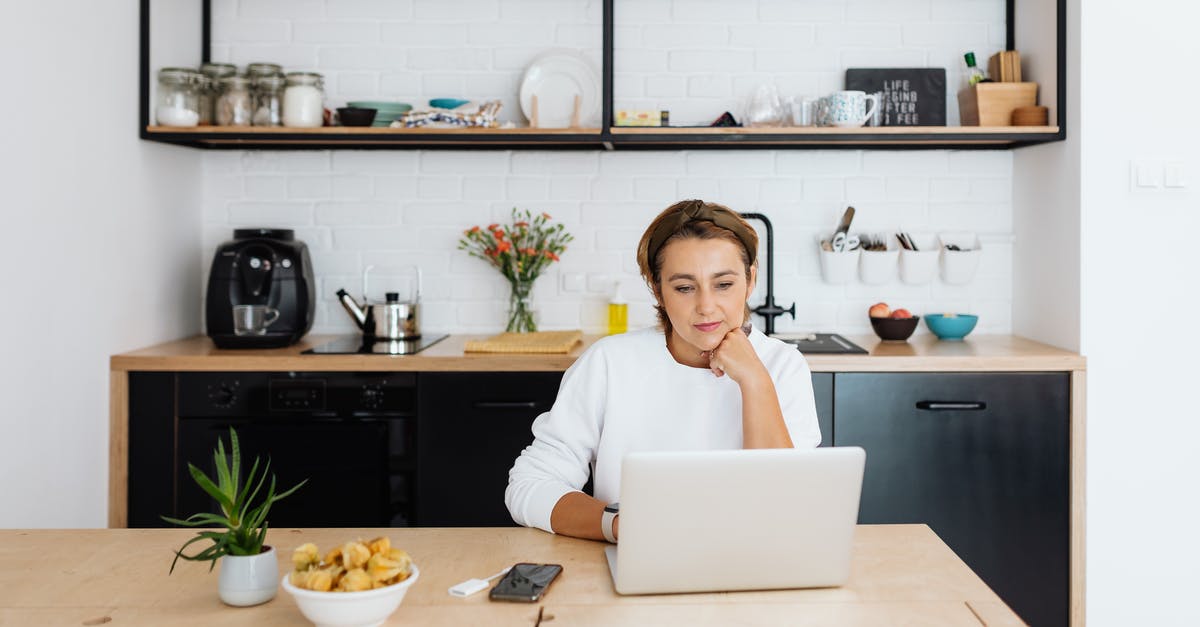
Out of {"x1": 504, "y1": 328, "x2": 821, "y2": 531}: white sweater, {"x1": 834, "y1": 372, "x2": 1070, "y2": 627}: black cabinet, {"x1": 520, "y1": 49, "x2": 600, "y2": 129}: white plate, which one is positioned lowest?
{"x1": 834, "y1": 372, "x2": 1070, "y2": 627}: black cabinet

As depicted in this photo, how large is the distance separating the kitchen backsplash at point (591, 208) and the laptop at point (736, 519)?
2.16 meters

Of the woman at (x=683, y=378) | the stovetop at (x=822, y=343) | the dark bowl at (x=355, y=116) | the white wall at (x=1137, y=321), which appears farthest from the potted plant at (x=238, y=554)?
the white wall at (x=1137, y=321)

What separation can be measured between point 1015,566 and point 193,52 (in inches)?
118

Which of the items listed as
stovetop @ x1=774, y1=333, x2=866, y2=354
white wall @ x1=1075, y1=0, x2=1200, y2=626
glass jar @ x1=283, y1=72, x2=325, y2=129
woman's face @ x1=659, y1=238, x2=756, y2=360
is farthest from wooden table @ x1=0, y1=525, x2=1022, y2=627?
glass jar @ x1=283, y1=72, x2=325, y2=129

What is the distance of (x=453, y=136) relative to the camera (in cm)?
314

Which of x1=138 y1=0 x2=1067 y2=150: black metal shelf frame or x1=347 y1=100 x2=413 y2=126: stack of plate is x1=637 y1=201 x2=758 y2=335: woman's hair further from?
x1=347 y1=100 x2=413 y2=126: stack of plate

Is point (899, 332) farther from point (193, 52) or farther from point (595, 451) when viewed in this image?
point (193, 52)

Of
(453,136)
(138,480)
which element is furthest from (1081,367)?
(138,480)

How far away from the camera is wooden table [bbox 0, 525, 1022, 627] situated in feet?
4.24

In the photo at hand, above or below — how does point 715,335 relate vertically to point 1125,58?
below

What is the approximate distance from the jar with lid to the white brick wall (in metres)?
0.26

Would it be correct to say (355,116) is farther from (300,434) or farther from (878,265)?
(878,265)

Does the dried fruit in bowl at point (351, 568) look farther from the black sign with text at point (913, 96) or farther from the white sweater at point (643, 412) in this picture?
the black sign with text at point (913, 96)

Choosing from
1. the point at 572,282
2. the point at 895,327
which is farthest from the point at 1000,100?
→ the point at 572,282
